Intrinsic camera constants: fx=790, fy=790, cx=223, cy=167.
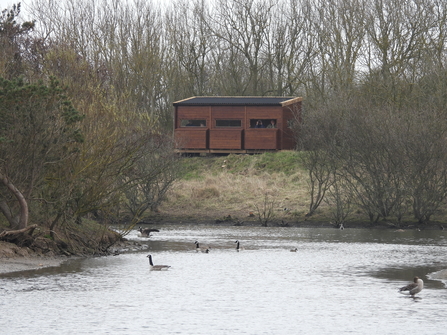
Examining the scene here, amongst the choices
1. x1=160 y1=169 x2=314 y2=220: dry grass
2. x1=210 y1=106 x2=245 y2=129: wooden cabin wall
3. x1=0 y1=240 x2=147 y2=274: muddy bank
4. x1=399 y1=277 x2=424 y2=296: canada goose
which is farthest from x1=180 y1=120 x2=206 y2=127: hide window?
x1=399 y1=277 x2=424 y2=296: canada goose

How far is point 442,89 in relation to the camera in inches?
1975

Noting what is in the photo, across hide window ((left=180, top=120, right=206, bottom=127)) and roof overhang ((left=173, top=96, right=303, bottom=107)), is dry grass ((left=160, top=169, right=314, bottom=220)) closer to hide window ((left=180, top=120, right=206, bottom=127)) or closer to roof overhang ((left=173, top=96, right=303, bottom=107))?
hide window ((left=180, top=120, right=206, bottom=127))

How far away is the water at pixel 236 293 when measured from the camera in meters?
17.8

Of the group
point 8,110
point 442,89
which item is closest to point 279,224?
point 442,89

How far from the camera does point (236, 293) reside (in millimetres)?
22531

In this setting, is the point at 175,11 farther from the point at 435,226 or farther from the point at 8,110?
the point at 8,110

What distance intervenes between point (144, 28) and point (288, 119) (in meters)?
16.4

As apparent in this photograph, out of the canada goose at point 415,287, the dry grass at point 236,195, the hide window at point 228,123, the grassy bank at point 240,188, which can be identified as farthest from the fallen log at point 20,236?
the hide window at point 228,123

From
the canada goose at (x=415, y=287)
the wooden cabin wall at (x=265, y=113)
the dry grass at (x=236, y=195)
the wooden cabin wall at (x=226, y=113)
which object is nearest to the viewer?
the canada goose at (x=415, y=287)

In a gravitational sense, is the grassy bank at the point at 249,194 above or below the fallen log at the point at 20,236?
above

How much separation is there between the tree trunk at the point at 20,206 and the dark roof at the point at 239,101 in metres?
35.6

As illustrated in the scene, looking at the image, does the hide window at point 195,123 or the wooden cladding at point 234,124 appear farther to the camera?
the hide window at point 195,123

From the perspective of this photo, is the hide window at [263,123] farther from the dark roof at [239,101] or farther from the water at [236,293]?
the water at [236,293]

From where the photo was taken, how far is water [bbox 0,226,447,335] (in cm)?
1777
